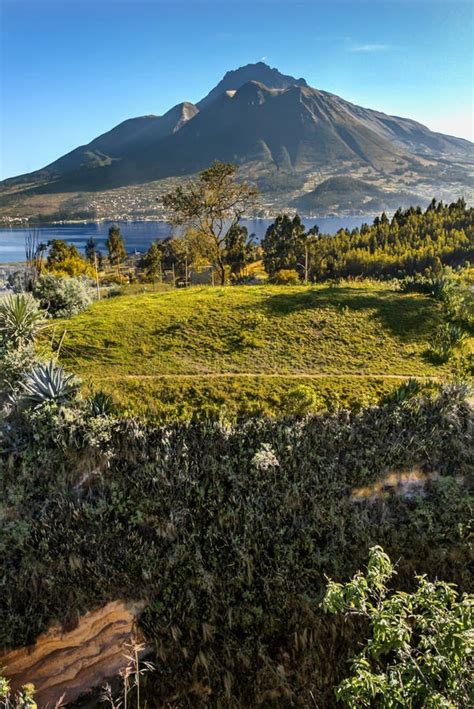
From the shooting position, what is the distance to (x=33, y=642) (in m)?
7.77

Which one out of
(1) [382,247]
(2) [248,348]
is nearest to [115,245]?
(1) [382,247]

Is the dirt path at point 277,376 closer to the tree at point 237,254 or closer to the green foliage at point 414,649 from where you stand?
the green foliage at point 414,649

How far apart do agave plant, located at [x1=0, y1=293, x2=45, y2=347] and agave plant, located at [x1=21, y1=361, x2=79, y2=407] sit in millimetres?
2312

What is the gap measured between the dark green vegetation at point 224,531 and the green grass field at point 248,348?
4.08 feet

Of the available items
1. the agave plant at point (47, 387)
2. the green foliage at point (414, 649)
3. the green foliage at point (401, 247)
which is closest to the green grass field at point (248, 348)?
the agave plant at point (47, 387)

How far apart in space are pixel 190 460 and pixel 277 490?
1.81 metres

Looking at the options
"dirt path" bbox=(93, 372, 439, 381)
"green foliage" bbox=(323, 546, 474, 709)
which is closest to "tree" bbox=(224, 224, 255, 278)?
"dirt path" bbox=(93, 372, 439, 381)

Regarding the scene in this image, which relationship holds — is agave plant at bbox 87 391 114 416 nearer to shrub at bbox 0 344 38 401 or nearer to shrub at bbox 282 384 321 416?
shrub at bbox 0 344 38 401

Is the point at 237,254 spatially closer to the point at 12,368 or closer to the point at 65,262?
the point at 65,262

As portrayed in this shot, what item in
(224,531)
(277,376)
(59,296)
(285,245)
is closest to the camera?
(224,531)

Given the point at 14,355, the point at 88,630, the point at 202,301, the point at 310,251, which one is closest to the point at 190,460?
the point at 88,630

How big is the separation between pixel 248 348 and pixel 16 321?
653 cm

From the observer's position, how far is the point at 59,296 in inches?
672

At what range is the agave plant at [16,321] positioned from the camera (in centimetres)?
1212
